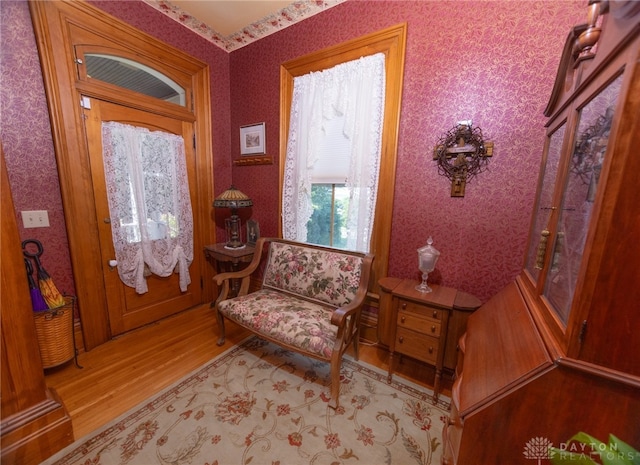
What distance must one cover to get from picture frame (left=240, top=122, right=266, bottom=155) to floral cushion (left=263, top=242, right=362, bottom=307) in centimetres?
112

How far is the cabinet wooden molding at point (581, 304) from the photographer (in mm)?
611

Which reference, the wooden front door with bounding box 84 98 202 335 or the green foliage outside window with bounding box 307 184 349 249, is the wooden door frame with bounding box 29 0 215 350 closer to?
the wooden front door with bounding box 84 98 202 335

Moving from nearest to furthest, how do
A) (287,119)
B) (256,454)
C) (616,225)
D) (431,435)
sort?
(616,225), (256,454), (431,435), (287,119)

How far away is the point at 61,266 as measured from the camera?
1.90 metres

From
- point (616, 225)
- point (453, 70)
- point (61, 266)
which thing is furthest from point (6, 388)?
point (453, 70)

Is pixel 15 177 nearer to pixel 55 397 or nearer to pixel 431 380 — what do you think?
pixel 55 397

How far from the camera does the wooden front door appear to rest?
6.47ft

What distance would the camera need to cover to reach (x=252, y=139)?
9.00 ft

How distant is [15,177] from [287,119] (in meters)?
2.04

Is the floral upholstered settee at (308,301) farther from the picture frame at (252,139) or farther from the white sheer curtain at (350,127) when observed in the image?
the picture frame at (252,139)

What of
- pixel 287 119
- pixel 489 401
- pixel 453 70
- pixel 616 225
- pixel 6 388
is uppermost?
pixel 453 70

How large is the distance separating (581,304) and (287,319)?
1508 millimetres

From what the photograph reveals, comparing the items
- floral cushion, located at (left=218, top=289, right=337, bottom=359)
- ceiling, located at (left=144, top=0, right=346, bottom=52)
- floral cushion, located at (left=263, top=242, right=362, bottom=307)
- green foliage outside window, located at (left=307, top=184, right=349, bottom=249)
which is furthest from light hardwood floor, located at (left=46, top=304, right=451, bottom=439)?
ceiling, located at (left=144, top=0, right=346, bottom=52)

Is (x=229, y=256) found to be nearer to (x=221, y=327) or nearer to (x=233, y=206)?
(x=233, y=206)
